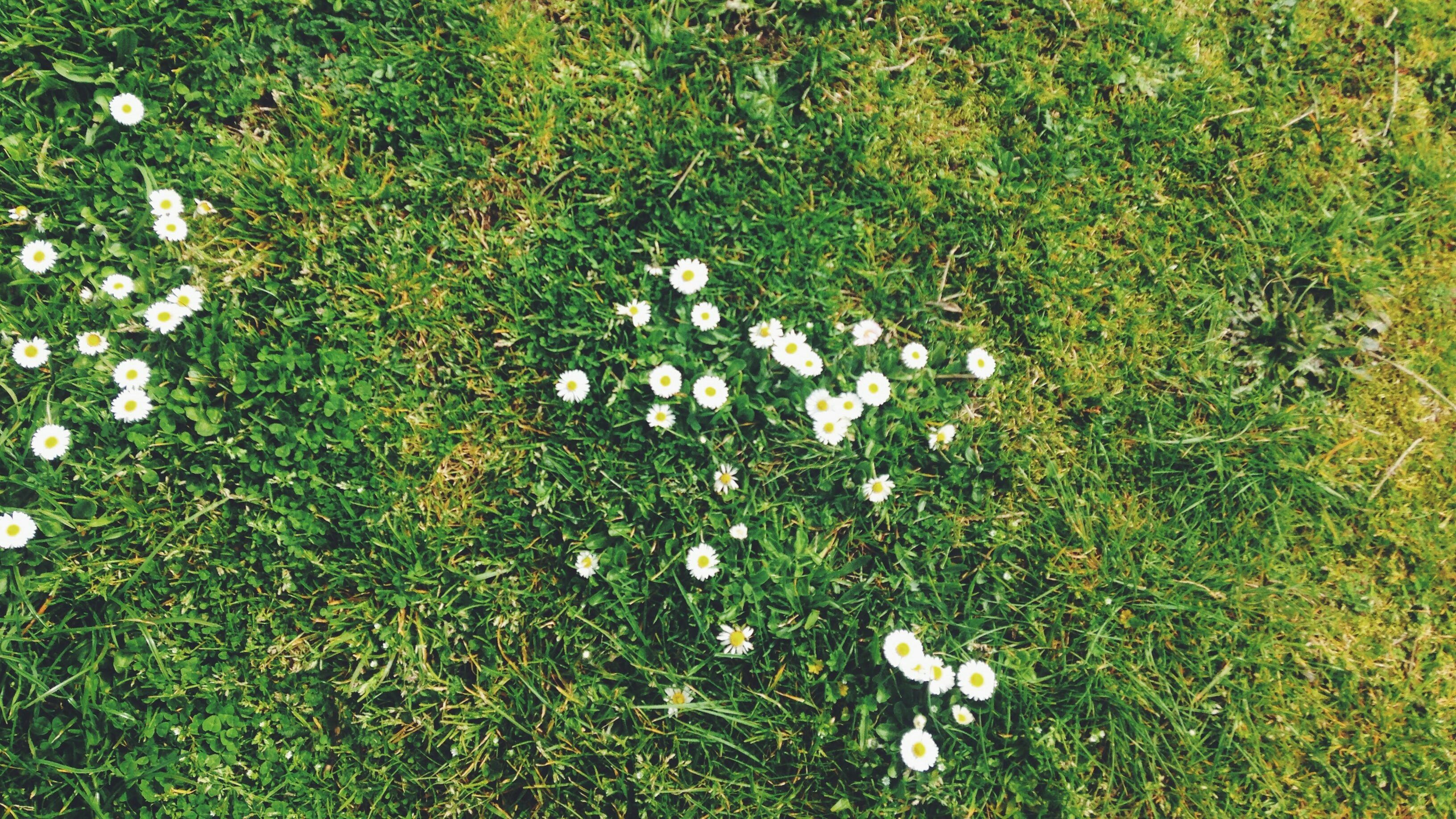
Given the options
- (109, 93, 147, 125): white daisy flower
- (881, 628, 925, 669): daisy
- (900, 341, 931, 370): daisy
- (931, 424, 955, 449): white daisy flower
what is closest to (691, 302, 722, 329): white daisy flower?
(900, 341, 931, 370): daisy

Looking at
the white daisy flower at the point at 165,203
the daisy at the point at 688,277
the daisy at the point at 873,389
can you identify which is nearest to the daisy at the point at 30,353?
the white daisy flower at the point at 165,203

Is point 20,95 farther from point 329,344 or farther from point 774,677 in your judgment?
point 774,677

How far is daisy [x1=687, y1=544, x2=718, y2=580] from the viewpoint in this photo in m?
2.38

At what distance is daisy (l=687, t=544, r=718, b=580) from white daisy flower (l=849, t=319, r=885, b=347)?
0.82m

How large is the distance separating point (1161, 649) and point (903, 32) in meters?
2.23

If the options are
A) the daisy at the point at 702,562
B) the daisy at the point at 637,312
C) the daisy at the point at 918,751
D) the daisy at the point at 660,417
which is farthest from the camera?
the daisy at the point at 637,312

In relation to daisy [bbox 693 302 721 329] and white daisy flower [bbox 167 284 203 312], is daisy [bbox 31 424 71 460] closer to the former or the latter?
white daisy flower [bbox 167 284 203 312]

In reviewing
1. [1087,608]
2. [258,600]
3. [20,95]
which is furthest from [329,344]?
[1087,608]

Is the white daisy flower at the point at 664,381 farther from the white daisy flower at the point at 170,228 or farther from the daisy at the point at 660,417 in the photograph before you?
the white daisy flower at the point at 170,228

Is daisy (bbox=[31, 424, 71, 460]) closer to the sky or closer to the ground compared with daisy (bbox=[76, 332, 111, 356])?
closer to the ground

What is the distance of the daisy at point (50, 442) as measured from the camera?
2383 mm

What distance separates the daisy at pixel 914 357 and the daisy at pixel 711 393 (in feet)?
1.92

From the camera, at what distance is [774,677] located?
238 centimetres

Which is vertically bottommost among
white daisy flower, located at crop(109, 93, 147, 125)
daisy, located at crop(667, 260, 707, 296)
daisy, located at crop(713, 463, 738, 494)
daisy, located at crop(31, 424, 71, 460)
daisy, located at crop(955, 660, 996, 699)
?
daisy, located at crop(955, 660, 996, 699)
